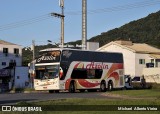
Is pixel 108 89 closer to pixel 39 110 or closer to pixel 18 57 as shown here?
pixel 39 110

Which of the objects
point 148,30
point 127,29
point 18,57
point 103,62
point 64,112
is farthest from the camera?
point 127,29

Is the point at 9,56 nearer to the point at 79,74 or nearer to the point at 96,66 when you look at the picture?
the point at 96,66

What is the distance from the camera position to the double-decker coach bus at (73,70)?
4056 centimetres

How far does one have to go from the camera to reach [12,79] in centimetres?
8100

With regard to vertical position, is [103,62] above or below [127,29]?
below

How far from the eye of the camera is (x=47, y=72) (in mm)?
41094

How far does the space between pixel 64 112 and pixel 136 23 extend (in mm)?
129296

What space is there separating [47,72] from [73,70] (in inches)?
94.2

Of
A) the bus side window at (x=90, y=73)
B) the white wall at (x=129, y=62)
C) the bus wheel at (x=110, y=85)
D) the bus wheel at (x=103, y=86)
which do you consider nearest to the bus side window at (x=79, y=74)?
the bus side window at (x=90, y=73)

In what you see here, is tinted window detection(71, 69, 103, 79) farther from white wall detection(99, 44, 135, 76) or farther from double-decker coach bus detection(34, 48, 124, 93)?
white wall detection(99, 44, 135, 76)

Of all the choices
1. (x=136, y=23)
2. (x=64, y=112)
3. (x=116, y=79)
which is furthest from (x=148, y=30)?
(x=64, y=112)

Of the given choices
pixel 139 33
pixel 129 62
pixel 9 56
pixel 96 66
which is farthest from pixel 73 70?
pixel 139 33

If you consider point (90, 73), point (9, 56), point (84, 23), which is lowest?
point (90, 73)

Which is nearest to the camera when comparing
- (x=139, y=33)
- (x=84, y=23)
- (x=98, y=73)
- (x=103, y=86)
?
(x=98, y=73)
